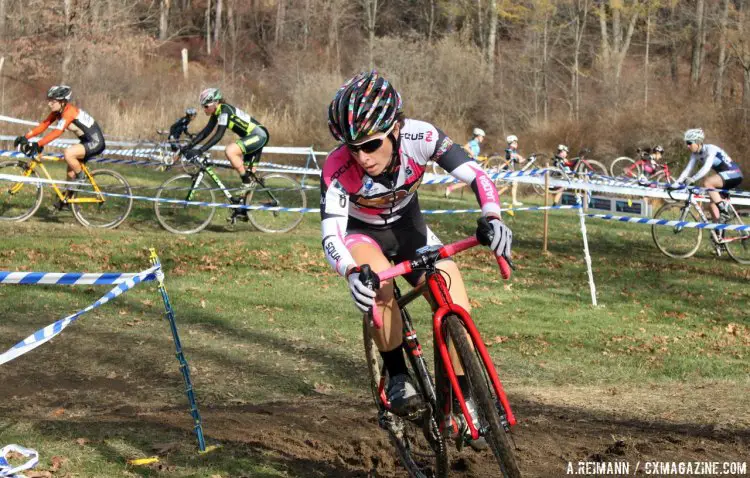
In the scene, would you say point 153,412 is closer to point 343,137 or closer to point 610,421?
point 343,137

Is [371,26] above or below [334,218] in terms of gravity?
below

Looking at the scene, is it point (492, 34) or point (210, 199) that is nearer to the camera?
point (210, 199)

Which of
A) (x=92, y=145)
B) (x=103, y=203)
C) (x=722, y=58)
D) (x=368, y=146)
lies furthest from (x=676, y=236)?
(x=722, y=58)

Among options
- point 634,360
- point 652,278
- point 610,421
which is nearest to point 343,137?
point 610,421

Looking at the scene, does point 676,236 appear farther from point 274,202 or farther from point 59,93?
point 59,93

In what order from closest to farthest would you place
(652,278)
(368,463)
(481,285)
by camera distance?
(368,463) → (481,285) → (652,278)

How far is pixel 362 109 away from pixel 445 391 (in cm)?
Answer: 151

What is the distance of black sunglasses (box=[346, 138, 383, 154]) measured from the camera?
16.1 ft

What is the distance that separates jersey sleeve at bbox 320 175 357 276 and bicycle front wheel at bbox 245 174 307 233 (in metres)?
9.95

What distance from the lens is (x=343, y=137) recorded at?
4852mm

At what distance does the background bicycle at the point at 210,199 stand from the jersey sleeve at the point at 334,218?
10.0 metres

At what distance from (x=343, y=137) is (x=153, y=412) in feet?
9.53

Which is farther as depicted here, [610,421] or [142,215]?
[142,215]

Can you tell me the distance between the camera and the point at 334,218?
500 cm
